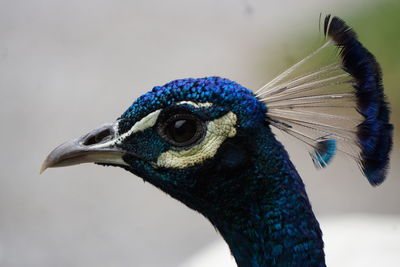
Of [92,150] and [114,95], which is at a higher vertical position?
[114,95]

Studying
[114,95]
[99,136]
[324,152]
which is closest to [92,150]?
[99,136]

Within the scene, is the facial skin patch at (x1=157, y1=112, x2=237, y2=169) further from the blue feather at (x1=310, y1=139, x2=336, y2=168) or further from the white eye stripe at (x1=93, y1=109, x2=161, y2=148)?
the blue feather at (x1=310, y1=139, x2=336, y2=168)

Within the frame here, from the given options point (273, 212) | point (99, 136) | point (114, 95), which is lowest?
point (273, 212)

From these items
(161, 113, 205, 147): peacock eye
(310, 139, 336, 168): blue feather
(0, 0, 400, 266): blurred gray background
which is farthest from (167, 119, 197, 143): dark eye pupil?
(0, 0, 400, 266): blurred gray background

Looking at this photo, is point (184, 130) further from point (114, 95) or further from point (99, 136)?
point (114, 95)

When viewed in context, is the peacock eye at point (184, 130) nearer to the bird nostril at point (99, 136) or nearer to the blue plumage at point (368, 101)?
the bird nostril at point (99, 136)

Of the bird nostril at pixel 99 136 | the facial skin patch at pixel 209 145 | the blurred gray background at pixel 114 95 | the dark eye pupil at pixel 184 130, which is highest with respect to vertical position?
the blurred gray background at pixel 114 95

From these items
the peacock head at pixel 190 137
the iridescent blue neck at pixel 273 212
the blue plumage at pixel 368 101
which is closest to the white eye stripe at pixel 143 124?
the peacock head at pixel 190 137

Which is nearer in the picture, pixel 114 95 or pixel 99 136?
pixel 99 136
